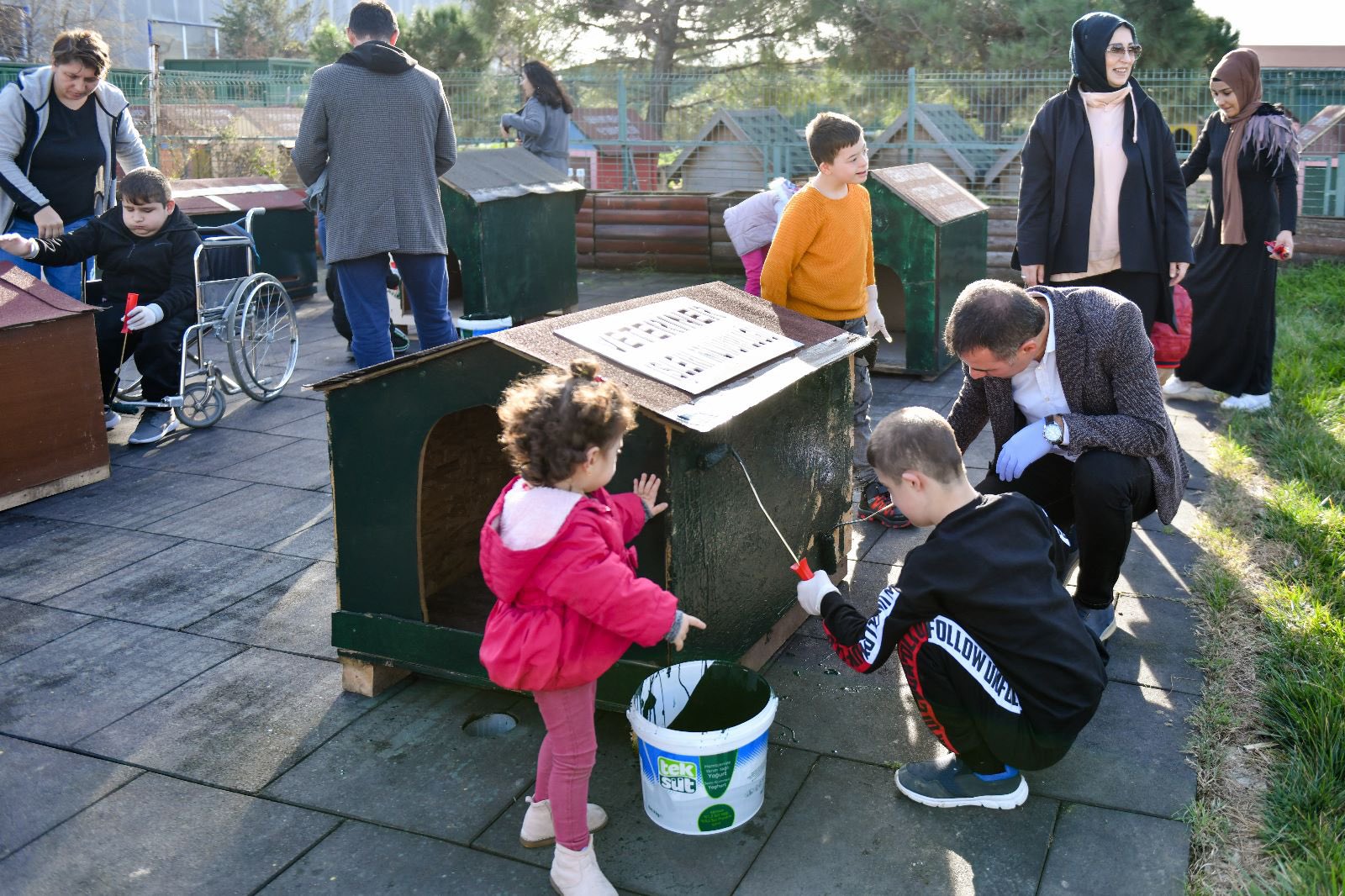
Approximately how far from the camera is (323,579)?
4.58m

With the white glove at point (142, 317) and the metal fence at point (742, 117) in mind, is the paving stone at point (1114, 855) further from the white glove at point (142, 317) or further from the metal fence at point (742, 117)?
the metal fence at point (742, 117)

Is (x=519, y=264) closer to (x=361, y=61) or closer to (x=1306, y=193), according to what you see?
(x=361, y=61)

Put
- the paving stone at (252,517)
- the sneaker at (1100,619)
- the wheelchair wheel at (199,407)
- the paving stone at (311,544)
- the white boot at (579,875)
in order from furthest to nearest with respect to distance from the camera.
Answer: the wheelchair wheel at (199,407) < the paving stone at (252,517) < the paving stone at (311,544) < the sneaker at (1100,619) < the white boot at (579,875)

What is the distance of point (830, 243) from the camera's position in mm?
4965

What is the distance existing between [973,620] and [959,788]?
18.5 inches

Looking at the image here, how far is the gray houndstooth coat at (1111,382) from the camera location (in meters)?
3.61

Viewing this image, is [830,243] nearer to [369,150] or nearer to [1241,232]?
[369,150]

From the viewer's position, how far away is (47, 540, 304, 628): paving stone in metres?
4.31

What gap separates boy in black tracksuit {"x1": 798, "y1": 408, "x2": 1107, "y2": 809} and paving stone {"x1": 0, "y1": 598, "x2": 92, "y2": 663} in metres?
2.68

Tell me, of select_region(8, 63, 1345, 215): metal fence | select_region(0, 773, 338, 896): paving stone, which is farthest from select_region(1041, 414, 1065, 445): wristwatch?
select_region(8, 63, 1345, 215): metal fence

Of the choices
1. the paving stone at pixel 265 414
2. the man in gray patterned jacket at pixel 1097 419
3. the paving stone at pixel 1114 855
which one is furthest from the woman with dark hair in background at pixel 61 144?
the paving stone at pixel 1114 855

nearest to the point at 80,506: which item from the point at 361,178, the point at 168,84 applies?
the point at 361,178

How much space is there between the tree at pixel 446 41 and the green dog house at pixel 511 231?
18.0m

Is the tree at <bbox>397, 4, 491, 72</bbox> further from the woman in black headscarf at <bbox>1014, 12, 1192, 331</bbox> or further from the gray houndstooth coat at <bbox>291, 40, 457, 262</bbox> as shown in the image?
the woman in black headscarf at <bbox>1014, 12, 1192, 331</bbox>
